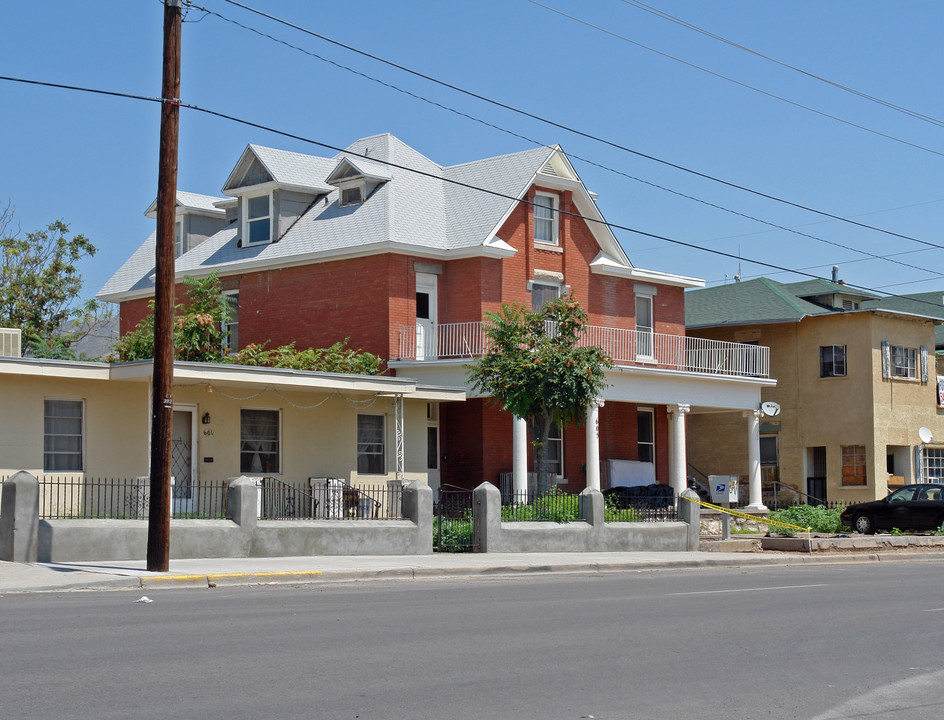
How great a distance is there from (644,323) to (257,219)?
1256 centimetres

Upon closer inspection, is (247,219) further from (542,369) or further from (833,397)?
(833,397)

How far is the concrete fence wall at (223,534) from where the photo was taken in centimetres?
1702

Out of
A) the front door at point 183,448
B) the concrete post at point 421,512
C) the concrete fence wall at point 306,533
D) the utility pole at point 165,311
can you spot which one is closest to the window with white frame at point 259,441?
the front door at point 183,448

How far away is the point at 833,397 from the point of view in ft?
135

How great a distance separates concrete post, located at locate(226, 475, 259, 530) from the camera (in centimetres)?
1912

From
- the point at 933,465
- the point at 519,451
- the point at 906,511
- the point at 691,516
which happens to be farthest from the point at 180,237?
the point at 933,465

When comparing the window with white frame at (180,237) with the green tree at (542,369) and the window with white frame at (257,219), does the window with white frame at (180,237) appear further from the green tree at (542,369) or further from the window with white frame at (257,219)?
the green tree at (542,369)

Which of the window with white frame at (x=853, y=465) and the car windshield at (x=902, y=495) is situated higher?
the window with white frame at (x=853, y=465)

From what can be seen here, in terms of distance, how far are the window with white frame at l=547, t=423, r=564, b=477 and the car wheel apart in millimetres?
8378

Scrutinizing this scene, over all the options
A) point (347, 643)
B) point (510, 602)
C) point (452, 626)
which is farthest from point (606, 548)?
point (347, 643)

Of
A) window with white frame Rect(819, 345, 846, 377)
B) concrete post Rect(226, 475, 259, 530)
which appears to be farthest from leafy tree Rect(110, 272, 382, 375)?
window with white frame Rect(819, 345, 846, 377)

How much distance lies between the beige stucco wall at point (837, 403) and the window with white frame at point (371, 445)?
17687 millimetres

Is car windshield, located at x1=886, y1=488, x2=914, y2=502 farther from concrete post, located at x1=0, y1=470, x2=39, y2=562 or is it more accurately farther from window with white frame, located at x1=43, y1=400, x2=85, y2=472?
A: concrete post, located at x1=0, y1=470, x2=39, y2=562

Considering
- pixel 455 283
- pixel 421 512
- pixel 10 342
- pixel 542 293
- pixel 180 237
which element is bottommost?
pixel 421 512
